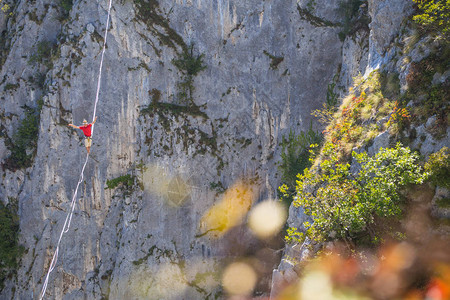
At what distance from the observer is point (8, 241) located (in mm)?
24328

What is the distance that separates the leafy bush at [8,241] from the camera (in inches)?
949

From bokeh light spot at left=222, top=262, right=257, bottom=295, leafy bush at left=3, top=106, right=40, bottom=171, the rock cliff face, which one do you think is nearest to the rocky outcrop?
the rock cliff face

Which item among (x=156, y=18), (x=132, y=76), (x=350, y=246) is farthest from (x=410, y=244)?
(x=156, y=18)

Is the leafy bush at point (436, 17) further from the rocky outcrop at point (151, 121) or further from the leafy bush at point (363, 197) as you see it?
the rocky outcrop at point (151, 121)

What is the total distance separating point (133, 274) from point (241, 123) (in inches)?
544

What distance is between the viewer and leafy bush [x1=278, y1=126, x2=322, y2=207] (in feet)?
77.8

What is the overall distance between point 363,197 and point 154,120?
18.3 m

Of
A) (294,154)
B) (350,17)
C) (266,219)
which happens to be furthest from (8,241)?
(350,17)

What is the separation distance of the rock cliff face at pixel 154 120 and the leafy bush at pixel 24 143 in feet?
1.35

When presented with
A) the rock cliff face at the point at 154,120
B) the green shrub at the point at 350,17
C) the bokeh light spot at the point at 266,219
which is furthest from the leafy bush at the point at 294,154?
the green shrub at the point at 350,17

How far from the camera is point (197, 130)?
2528cm

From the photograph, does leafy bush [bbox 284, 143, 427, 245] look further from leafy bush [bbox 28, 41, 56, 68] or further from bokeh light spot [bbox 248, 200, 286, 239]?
leafy bush [bbox 28, 41, 56, 68]

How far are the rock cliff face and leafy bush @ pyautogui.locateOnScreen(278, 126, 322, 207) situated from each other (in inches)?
28.2

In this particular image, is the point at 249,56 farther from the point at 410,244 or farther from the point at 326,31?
the point at 410,244
